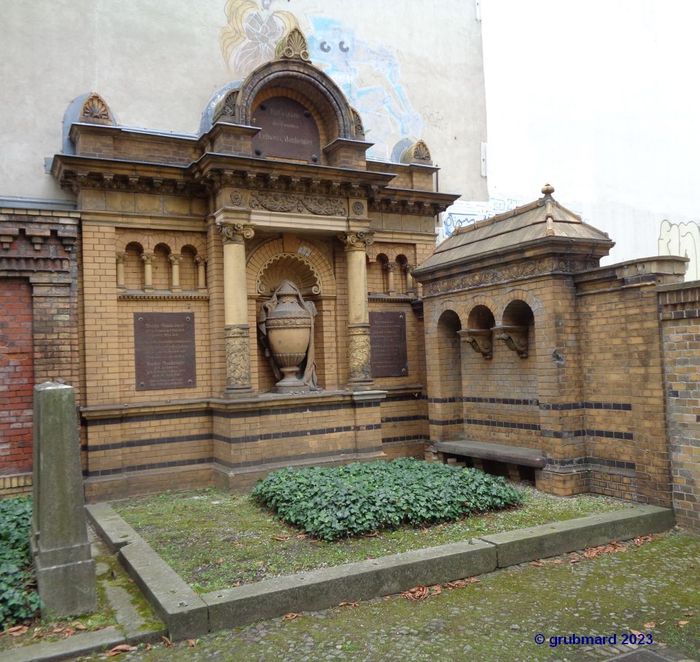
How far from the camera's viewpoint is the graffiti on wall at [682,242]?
21250mm

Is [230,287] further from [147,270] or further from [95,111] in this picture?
[95,111]

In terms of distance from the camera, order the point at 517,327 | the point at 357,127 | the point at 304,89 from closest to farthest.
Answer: the point at 517,327 < the point at 304,89 < the point at 357,127

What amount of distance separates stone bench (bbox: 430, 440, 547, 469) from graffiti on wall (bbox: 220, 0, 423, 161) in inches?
278

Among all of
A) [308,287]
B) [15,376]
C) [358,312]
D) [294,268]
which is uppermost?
[294,268]

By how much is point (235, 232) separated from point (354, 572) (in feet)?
22.2

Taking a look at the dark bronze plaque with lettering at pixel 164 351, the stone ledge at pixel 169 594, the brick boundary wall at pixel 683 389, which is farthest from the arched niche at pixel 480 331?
the stone ledge at pixel 169 594

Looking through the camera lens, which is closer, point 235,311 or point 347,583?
point 347,583

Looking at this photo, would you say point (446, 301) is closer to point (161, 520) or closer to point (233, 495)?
point (233, 495)

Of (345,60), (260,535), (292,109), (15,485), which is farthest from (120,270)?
(345,60)

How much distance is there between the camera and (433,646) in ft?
17.5

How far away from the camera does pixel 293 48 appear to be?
471 inches

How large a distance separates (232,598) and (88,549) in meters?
1.46

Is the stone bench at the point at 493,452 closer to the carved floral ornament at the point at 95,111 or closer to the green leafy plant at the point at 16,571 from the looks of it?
the green leafy plant at the point at 16,571

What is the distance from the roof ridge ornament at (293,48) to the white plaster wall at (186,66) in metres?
2.02
